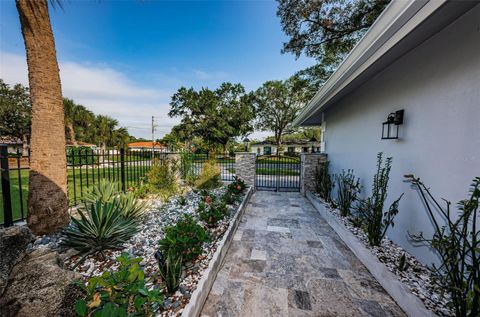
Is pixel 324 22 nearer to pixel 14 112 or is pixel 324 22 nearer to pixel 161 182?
pixel 161 182

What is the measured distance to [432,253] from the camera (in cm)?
220

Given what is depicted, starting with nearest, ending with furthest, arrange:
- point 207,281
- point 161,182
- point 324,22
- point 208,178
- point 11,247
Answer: point 11,247 < point 207,281 < point 161,182 < point 324,22 < point 208,178

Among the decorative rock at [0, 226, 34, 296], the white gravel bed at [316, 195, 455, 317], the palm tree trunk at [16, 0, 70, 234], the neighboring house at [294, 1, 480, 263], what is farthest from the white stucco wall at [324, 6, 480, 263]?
the palm tree trunk at [16, 0, 70, 234]

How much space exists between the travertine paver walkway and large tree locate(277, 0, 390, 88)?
6171 mm

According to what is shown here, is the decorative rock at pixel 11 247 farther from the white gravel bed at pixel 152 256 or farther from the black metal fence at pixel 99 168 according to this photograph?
the black metal fence at pixel 99 168

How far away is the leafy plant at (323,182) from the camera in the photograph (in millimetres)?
5168

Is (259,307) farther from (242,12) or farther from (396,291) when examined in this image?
(242,12)

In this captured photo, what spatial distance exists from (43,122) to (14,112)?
87.8 ft

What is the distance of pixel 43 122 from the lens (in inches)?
99.9

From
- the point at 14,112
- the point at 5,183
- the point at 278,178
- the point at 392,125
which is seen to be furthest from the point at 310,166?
the point at 14,112

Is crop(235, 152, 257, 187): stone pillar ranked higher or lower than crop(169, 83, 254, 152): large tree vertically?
lower

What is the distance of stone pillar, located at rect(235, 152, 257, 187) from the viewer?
6621 millimetres

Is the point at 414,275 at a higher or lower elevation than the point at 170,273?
lower

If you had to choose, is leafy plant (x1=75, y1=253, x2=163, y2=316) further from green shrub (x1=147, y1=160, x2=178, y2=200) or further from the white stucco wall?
green shrub (x1=147, y1=160, x2=178, y2=200)
